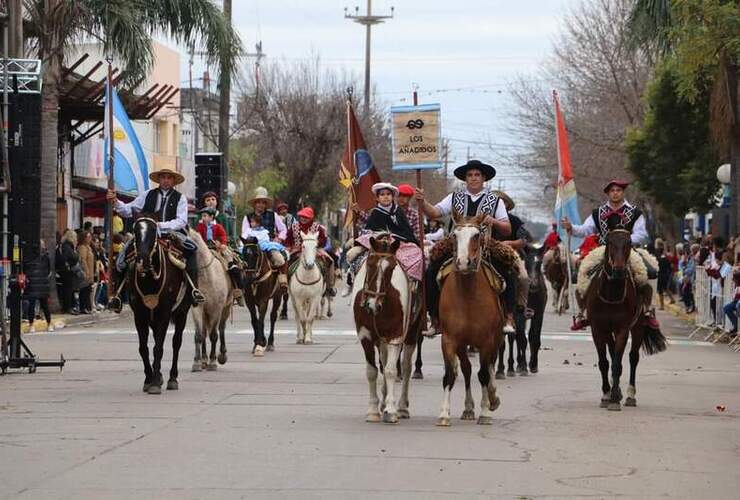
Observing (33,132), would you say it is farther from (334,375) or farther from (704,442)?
(704,442)

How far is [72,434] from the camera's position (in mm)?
12836

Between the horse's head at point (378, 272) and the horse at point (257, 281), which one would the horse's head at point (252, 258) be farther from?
the horse's head at point (378, 272)

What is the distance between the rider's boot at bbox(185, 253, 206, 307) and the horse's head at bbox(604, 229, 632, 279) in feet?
16.0

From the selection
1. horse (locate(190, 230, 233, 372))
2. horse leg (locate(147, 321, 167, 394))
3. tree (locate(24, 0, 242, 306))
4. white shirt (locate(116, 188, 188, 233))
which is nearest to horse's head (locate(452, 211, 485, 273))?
horse leg (locate(147, 321, 167, 394))

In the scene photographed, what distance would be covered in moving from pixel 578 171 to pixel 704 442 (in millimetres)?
45986

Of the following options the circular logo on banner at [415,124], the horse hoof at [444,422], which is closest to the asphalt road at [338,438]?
the horse hoof at [444,422]

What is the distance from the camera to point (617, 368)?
15781 millimetres

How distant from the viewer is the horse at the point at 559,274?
36594mm

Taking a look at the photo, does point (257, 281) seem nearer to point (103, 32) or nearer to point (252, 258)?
point (252, 258)

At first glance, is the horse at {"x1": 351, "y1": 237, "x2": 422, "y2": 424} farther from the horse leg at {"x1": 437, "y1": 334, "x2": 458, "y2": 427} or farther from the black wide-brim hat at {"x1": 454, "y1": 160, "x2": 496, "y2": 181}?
the black wide-brim hat at {"x1": 454, "y1": 160, "x2": 496, "y2": 181}

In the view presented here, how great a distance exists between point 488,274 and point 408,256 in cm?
81

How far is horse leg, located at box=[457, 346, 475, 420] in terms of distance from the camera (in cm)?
1411

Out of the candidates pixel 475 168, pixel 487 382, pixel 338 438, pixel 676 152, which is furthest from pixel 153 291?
pixel 676 152

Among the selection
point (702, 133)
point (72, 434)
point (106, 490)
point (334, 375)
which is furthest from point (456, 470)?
point (702, 133)
